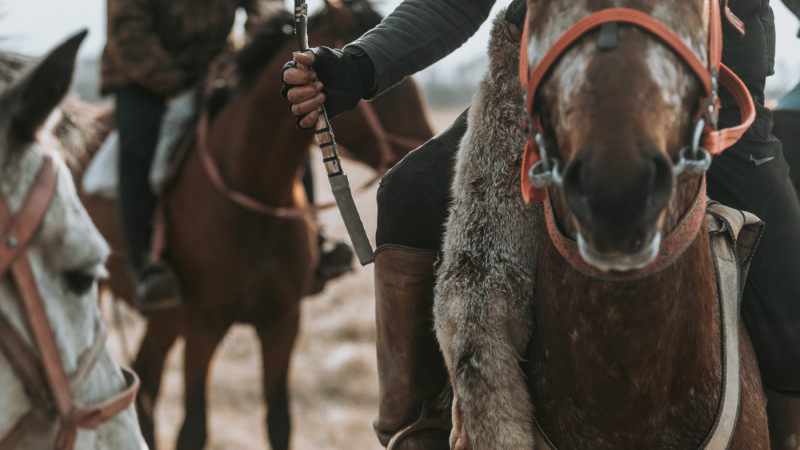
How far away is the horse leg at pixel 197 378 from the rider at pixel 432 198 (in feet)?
8.42

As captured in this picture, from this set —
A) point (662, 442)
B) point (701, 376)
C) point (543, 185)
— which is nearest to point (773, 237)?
point (701, 376)

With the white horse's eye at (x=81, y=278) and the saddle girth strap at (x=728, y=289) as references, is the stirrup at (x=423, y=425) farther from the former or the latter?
the white horse's eye at (x=81, y=278)

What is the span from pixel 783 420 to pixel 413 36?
1.30 m

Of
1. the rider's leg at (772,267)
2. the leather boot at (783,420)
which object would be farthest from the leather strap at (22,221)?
the leather boot at (783,420)

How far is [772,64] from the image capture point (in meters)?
2.09

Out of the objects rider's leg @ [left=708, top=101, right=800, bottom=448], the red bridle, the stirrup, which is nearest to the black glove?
the red bridle

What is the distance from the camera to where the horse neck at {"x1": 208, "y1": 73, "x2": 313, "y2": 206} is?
15.2 feet

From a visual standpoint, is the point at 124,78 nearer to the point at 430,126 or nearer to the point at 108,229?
the point at 108,229

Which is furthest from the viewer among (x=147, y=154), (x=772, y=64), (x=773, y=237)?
(x=147, y=154)

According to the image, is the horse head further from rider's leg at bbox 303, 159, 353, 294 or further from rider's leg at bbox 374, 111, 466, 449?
rider's leg at bbox 303, 159, 353, 294

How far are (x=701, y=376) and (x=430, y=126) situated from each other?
3.51 metres

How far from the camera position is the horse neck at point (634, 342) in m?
1.63

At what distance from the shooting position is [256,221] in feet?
15.3

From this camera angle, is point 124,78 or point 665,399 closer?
point 665,399
